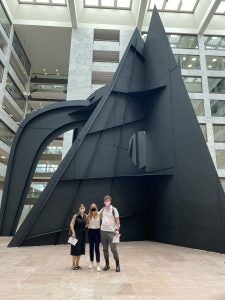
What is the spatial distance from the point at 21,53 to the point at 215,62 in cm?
2804

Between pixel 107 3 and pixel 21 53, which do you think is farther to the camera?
pixel 21 53

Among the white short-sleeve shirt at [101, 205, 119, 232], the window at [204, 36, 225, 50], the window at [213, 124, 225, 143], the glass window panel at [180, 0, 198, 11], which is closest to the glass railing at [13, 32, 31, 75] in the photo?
the glass window panel at [180, 0, 198, 11]

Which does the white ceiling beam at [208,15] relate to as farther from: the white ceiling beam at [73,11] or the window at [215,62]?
the white ceiling beam at [73,11]

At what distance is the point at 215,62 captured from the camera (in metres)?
33.1

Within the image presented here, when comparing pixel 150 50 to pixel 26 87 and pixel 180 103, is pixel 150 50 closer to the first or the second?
pixel 180 103

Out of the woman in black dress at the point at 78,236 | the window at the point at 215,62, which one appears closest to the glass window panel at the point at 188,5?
the window at the point at 215,62

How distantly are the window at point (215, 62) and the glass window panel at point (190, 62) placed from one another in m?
1.47

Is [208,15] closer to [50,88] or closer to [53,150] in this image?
[50,88]

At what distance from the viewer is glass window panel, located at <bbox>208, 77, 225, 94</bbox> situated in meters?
31.5

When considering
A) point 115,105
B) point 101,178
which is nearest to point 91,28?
point 115,105

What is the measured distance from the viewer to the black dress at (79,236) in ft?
19.5

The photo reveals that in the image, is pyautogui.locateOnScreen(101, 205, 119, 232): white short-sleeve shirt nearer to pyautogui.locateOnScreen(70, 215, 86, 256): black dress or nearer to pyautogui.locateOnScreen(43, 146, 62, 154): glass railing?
pyautogui.locateOnScreen(70, 215, 86, 256): black dress

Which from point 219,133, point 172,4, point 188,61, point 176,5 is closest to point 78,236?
point 219,133

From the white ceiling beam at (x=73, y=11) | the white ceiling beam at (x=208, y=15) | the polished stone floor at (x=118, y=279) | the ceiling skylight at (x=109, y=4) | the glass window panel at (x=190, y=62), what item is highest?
the ceiling skylight at (x=109, y=4)
